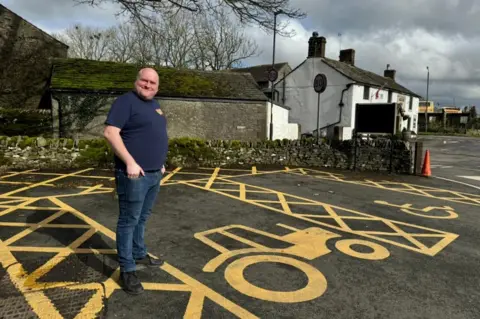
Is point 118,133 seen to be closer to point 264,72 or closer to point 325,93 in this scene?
point 325,93

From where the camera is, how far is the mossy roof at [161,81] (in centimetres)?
1741

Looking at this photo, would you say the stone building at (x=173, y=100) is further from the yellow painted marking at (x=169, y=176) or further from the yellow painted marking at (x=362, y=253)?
the yellow painted marking at (x=362, y=253)

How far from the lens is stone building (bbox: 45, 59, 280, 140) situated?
17.0 m

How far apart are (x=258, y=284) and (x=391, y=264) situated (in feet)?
6.31

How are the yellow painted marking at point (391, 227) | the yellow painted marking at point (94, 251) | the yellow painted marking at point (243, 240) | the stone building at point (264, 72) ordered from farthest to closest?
the stone building at point (264, 72), the yellow painted marking at point (391, 227), the yellow painted marking at point (243, 240), the yellow painted marking at point (94, 251)

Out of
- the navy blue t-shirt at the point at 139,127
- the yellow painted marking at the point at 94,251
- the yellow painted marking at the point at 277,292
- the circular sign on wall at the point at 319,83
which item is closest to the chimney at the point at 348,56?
the circular sign on wall at the point at 319,83

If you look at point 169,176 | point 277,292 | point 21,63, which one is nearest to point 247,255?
point 277,292

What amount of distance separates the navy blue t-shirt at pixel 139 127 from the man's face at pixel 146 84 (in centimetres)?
6

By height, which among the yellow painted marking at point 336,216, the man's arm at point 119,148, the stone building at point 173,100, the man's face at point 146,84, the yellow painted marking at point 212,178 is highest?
the stone building at point 173,100

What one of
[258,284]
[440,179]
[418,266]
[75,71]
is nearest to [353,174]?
[440,179]

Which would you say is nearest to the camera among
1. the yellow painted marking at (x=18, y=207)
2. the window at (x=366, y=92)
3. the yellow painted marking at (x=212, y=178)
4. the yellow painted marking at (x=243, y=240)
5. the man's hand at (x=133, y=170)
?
the man's hand at (x=133, y=170)

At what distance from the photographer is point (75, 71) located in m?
18.7

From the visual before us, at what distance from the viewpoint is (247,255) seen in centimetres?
460

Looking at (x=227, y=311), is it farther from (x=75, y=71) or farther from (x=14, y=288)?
(x=75, y=71)
